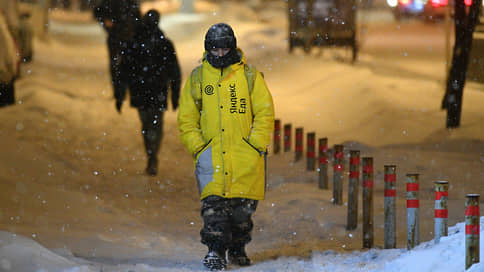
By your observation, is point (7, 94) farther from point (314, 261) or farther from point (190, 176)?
point (314, 261)

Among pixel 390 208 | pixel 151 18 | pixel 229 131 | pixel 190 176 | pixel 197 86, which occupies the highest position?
pixel 151 18

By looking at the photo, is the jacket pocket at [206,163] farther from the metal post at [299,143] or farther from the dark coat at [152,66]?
the metal post at [299,143]

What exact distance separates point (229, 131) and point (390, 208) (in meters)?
1.94

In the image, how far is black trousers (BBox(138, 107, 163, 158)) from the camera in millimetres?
10891

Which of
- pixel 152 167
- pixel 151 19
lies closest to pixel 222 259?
pixel 152 167

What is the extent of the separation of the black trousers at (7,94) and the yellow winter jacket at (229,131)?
379 inches

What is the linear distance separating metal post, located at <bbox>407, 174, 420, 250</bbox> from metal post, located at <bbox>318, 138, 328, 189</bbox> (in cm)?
287

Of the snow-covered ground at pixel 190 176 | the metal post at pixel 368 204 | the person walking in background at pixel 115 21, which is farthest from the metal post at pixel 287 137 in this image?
the metal post at pixel 368 204

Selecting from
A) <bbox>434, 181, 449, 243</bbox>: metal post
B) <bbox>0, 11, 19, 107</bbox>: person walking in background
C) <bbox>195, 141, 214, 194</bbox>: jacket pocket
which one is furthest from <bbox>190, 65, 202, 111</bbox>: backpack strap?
<bbox>0, 11, 19, 107</bbox>: person walking in background

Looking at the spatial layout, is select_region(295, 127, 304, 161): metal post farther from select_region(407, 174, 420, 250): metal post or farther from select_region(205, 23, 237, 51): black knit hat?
select_region(205, 23, 237, 51): black knit hat

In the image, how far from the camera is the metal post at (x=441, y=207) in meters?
6.05

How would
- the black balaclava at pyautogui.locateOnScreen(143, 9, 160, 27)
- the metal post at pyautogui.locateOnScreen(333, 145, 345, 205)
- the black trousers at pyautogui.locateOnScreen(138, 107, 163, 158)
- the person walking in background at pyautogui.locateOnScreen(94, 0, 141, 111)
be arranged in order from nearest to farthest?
1. the metal post at pyautogui.locateOnScreen(333, 145, 345, 205)
2. the black balaclava at pyautogui.locateOnScreen(143, 9, 160, 27)
3. the black trousers at pyautogui.locateOnScreen(138, 107, 163, 158)
4. the person walking in background at pyautogui.locateOnScreen(94, 0, 141, 111)

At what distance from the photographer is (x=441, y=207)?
609 centimetres

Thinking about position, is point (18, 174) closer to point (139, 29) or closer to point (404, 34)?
point (139, 29)
